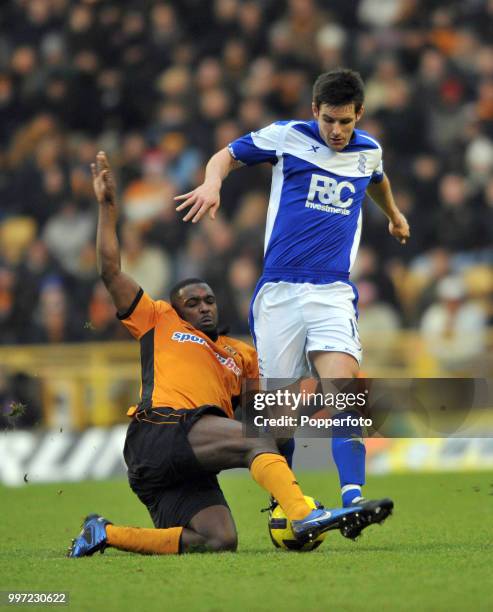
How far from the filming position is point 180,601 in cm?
485

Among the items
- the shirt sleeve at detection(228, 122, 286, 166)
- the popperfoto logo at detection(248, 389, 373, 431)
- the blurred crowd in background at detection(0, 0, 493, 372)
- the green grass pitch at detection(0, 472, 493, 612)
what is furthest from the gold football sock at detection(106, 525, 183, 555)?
the blurred crowd in background at detection(0, 0, 493, 372)

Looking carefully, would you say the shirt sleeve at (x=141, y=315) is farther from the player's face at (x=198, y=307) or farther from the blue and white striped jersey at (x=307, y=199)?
the blue and white striped jersey at (x=307, y=199)

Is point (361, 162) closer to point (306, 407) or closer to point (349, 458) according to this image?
point (306, 407)

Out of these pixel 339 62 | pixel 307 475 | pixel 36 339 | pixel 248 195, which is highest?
pixel 339 62

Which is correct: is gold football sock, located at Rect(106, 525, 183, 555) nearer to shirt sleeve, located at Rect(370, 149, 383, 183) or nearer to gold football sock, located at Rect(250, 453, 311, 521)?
gold football sock, located at Rect(250, 453, 311, 521)

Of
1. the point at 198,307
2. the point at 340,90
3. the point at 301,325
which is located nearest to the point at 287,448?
the point at 301,325

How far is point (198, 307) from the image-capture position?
22.9 feet

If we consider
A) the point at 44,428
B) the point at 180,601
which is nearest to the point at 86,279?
the point at 44,428

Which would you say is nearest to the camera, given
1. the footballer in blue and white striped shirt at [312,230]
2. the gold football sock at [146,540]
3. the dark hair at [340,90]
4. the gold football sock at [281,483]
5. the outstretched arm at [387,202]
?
the gold football sock at [281,483]

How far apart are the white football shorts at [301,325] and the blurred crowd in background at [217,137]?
250 inches

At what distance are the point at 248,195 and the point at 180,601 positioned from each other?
9.71m

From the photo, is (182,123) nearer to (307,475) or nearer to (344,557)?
(307,475)

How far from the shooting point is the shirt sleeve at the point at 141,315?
671 centimetres

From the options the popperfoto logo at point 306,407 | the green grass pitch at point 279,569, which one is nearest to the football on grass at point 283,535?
the green grass pitch at point 279,569
